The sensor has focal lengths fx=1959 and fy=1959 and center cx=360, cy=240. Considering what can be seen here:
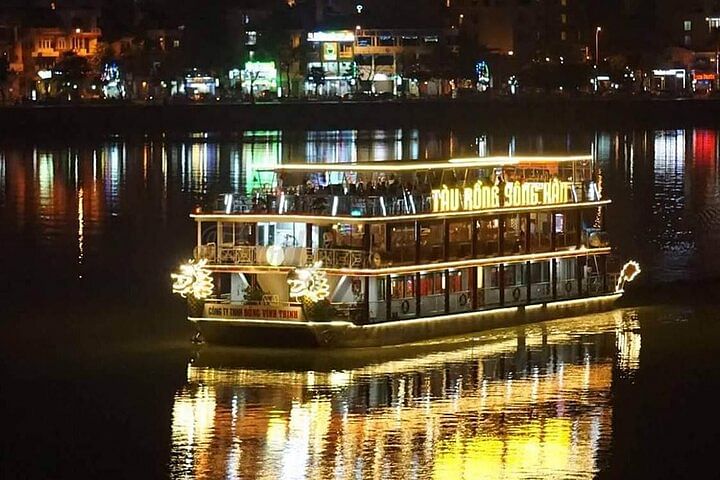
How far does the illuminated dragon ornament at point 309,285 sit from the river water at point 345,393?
1.28 m

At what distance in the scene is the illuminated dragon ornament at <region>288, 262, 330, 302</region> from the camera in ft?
118

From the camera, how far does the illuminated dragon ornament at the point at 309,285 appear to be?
118 ft

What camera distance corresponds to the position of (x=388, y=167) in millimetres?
38812

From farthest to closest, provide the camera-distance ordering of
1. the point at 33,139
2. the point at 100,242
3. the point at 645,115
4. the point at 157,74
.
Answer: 1. the point at 157,74
2. the point at 645,115
3. the point at 33,139
4. the point at 100,242

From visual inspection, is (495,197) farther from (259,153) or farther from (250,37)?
(250,37)

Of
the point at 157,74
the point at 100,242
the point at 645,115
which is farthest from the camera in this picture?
the point at 157,74

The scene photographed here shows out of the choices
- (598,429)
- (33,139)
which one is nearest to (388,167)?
(598,429)

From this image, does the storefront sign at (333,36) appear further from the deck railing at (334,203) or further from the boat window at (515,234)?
the deck railing at (334,203)

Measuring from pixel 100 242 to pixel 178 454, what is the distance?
3273 cm

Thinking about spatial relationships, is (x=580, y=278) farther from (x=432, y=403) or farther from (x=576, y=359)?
(x=432, y=403)

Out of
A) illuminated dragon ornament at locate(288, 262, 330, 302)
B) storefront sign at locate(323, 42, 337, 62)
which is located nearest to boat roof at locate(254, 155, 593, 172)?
illuminated dragon ornament at locate(288, 262, 330, 302)

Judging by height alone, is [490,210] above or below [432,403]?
above

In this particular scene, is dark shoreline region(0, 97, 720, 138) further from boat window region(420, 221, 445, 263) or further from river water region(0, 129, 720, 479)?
boat window region(420, 221, 445, 263)

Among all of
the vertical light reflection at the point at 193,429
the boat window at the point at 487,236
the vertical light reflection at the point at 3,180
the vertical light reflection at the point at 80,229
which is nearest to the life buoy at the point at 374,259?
the boat window at the point at 487,236
